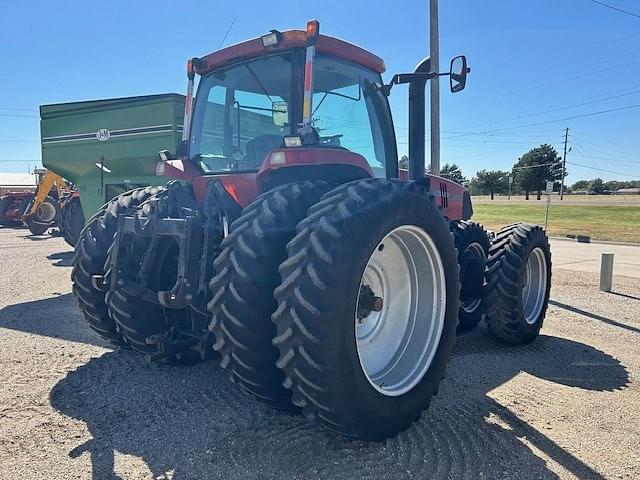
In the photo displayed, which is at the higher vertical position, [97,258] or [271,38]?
[271,38]

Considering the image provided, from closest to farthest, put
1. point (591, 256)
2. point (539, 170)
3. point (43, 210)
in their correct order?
point (591, 256)
point (43, 210)
point (539, 170)

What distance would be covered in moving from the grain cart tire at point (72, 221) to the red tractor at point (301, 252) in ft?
27.9

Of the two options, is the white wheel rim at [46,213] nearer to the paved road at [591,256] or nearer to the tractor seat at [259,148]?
the tractor seat at [259,148]

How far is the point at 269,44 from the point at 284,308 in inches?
77.3

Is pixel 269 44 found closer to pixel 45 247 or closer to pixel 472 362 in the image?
pixel 472 362

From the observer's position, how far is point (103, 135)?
29.7ft

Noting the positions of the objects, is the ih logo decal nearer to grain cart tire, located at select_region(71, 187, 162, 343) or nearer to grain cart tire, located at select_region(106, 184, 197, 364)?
grain cart tire, located at select_region(71, 187, 162, 343)

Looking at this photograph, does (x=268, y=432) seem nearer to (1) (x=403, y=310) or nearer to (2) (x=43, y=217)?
(1) (x=403, y=310)

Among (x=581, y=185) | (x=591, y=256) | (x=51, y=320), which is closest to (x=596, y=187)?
(x=581, y=185)

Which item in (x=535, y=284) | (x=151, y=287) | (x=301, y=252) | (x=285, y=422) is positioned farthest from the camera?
(x=535, y=284)

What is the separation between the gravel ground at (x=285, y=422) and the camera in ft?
9.21

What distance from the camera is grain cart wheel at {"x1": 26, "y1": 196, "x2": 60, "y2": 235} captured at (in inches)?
621

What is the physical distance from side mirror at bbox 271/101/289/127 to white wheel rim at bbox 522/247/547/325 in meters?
3.34

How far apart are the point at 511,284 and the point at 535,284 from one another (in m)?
0.90
